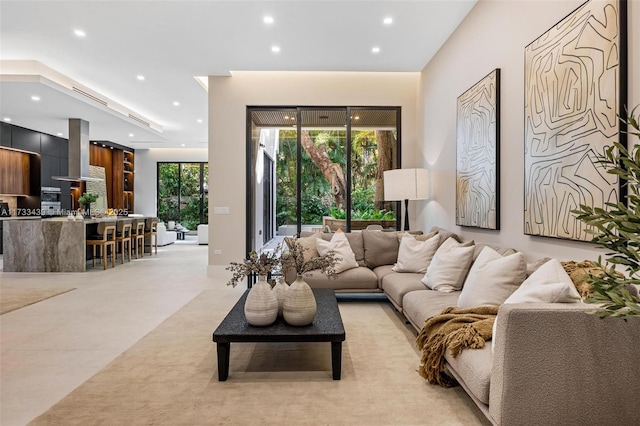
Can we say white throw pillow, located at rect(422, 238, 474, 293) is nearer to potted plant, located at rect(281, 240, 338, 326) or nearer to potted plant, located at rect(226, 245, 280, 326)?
potted plant, located at rect(281, 240, 338, 326)

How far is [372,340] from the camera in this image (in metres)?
3.36

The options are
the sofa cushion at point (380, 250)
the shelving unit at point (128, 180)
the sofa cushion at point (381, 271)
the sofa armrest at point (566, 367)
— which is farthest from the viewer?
the shelving unit at point (128, 180)

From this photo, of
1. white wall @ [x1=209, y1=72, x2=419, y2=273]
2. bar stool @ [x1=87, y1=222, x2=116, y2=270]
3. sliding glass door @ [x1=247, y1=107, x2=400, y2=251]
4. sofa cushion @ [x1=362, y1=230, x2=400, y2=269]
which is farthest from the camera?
bar stool @ [x1=87, y1=222, x2=116, y2=270]

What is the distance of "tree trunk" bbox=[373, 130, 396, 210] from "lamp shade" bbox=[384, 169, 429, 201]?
1.20 m

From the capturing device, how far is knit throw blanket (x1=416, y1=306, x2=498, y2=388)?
221cm

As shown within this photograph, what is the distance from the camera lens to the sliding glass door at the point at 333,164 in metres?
6.66

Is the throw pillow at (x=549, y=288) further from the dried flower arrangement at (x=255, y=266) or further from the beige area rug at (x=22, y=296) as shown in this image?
the beige area rug at (x=22, y=296)

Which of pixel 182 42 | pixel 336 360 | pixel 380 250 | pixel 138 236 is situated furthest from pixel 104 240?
pixel 336 360

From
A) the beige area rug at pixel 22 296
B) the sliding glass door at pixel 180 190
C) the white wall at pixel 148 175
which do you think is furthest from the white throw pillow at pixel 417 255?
the white wall at pixel 148 175

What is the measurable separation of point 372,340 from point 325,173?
381 centimetres

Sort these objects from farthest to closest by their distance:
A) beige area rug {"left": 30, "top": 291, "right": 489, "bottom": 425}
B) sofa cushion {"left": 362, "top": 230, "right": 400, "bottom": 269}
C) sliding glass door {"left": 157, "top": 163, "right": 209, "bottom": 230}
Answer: sliding glass door {"left": 157, "top": 163, "right": 209, "bottom": 230} → sofa cushion {"left": 362, "top": 230, "right": 400, "bottom": 269} → beige area rug {"left": 30, "top": 291, "right": 489, "bottom": 425}

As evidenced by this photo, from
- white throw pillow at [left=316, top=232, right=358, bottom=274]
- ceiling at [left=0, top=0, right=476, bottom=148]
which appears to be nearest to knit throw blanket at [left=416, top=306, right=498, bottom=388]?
white throw pillow at [left=316, top=232, right=358, bottom=274]

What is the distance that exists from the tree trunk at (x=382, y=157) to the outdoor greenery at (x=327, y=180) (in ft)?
0.18

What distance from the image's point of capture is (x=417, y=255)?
4.41 metres
